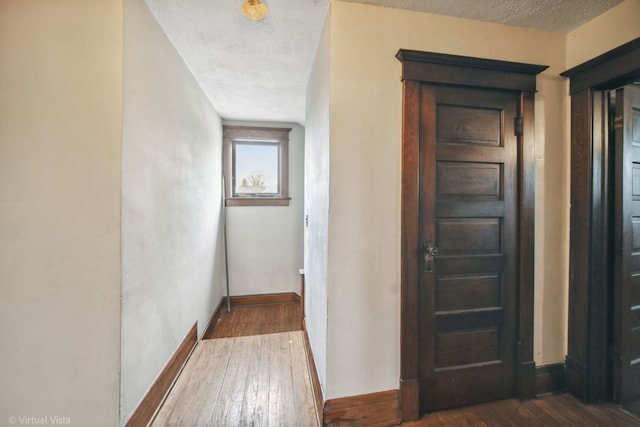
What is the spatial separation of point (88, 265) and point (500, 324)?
7.56 feet

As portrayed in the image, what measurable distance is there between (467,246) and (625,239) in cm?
97

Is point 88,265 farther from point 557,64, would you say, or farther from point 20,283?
point 557,64

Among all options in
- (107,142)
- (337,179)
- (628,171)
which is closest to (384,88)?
(337,179)

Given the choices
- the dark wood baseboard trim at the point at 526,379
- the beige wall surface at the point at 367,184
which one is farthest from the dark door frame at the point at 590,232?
the beige wall surface at the point at 367,184

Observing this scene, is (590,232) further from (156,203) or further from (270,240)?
(270,240)

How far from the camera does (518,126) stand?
1533 millimetres

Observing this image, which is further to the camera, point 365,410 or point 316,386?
point 316,386


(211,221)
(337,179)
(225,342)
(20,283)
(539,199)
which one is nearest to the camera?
(20,283)

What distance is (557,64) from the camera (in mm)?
1625

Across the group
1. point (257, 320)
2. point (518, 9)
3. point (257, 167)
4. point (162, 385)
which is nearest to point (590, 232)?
point (518, 9)

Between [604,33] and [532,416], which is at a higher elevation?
[604,33]

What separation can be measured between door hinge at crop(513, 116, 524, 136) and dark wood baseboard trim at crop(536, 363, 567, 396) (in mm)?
1523

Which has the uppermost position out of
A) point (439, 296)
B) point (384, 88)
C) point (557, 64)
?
point (557, 64)

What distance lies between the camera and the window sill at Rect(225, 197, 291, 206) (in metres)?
3.40
